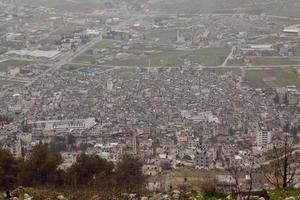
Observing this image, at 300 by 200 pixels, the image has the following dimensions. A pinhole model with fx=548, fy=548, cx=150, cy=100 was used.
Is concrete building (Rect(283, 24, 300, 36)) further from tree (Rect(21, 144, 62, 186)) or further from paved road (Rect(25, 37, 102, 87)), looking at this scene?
tree (Rect(21, 144, 62, 186))

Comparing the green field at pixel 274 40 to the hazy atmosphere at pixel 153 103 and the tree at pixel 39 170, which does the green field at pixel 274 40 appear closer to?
the hazy atmosphere at pixel 153 103

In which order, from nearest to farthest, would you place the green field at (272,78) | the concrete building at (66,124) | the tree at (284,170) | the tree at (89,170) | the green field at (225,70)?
the tree at (284,170) → the tree at (89,170) → the concrete building at (66,124) → the green field at (272,78) → the green field at (225,70)

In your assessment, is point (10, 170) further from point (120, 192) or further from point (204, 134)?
point (204, 134)

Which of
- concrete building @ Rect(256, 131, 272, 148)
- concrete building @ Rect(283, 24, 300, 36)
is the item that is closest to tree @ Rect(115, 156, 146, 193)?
concrete building @ Rect(256, 131, 272, 148)

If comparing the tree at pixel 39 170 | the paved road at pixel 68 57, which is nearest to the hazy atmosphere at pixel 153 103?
the tree at pixel 39 170

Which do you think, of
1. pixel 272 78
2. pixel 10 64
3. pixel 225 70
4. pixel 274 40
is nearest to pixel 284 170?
pixel 272 78

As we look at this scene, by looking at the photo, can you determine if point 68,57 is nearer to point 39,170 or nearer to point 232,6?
point 232,6

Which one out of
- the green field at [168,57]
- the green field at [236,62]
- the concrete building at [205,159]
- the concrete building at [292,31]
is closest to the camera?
the concrete building at [205,159]
